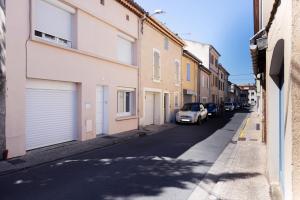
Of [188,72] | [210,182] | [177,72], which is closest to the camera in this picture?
[210,182]

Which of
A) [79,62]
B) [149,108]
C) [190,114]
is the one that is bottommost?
[190,114]

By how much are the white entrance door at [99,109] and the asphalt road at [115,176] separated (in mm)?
3108

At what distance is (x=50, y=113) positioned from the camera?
31.6 feet

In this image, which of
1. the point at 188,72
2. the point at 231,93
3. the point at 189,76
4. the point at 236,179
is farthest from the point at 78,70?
the point at 231,93

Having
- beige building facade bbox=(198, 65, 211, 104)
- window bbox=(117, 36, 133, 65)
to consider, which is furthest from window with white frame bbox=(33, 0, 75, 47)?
beige building facade bbox=(198, 65, 211, 104)

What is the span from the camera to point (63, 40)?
10.4 metres

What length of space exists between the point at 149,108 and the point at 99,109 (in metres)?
5.87

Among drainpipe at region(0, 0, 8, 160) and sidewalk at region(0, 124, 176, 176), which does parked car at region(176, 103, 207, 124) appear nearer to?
sidewalk at region(0, 124, 176, 176)

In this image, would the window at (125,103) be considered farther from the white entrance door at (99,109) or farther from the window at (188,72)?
the window at (188,72)

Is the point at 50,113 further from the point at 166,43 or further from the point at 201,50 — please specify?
the point at 201,50

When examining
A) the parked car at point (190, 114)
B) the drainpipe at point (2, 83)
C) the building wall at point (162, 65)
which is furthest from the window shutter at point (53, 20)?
the parked car at point (190, 114)

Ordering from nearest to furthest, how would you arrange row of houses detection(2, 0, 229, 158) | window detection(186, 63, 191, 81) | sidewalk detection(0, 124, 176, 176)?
sidewalk detection(0, 124, 176, 176)
row of houses detection(2, 0, 229, 158)
window detection(186, 63, 191, 81)

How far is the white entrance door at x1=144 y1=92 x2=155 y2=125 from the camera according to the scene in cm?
1755

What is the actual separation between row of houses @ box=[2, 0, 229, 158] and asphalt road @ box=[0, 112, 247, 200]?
194 cm
